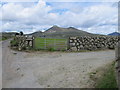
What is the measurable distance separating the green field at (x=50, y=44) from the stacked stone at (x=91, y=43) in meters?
0.76

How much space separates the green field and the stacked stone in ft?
2.49

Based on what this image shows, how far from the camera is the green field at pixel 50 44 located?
11719 mm

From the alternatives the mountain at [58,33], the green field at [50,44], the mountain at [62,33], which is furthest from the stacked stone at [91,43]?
the mountain at [62,33]

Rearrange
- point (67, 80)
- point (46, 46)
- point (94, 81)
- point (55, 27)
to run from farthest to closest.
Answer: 1. point (55, 27)
2. point (46, 46)
3. point (67, 80)
4. point (94, 81)

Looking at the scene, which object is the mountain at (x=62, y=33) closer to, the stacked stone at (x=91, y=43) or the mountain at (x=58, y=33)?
the mountain at (x=58, y=33)

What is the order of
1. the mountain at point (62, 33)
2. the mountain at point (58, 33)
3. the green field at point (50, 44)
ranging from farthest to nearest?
the mountain at point (62, 33) → the mountain at point (58, 33) → the green field at point (50, 44)

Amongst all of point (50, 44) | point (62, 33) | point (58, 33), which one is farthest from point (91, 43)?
point (58, 33)

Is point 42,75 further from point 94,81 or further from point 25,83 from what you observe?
point 94,81

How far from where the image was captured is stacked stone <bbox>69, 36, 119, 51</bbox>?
1180cm

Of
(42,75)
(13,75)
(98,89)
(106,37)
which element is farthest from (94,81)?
(106,37)

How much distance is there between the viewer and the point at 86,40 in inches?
481

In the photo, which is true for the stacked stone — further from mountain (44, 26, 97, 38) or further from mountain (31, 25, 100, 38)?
mountain (44, 26, 97, 38)

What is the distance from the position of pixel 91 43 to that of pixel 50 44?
4.11 m

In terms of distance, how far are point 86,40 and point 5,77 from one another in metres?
8.73
